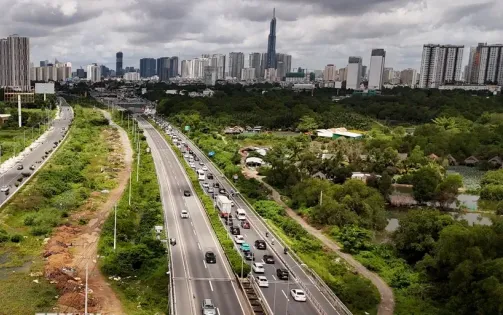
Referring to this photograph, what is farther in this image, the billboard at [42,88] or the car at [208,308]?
the billboard at [42,88]

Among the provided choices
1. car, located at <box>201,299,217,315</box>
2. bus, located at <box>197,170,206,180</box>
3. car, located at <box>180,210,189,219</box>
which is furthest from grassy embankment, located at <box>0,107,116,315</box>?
bus, located at <box>197,170,206,180</box>

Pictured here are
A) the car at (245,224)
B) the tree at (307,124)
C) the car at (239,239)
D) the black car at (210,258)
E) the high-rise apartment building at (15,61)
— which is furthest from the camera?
the high-rise apartment building at (15,61)

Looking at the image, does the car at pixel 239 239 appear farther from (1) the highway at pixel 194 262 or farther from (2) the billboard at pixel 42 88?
(2) the billboard at pixel 42 88

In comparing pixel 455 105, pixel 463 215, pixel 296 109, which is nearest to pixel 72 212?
pixel 463 215

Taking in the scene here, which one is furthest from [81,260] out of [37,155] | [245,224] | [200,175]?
[37,155]

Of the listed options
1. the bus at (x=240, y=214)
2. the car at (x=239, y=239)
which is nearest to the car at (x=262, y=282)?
the car at (x=239, y=239)

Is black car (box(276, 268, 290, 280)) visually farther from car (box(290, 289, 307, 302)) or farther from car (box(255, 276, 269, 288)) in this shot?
car (box(290, 289, 307, 302))

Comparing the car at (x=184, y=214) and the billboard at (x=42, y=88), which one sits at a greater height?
the billboard at (x=42, y=88)
